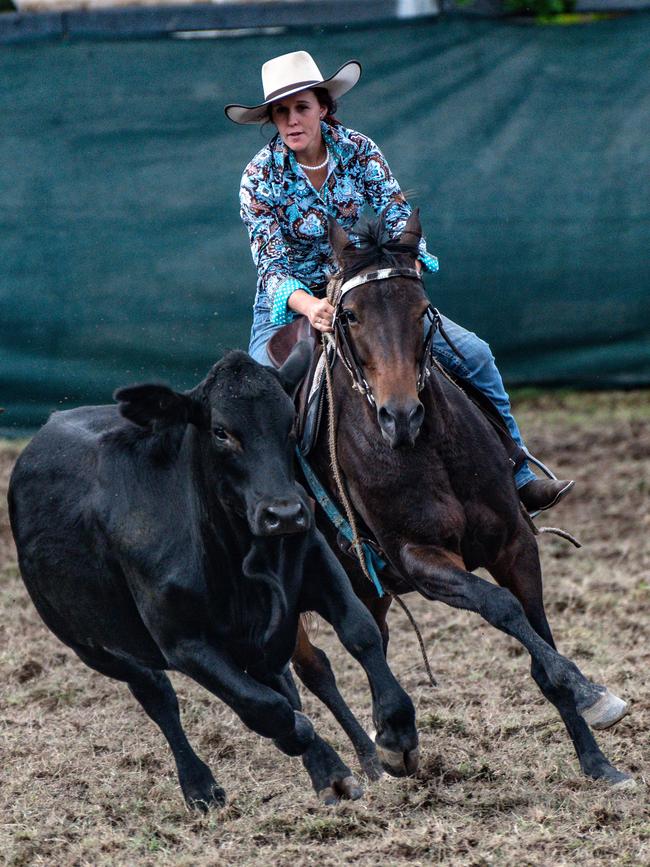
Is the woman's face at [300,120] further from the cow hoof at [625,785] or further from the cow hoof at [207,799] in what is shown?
the cow hoof at [625,785]

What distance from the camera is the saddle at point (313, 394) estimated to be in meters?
4.63

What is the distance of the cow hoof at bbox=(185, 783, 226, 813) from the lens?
423cm

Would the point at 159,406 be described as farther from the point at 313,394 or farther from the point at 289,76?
the point at 289,76

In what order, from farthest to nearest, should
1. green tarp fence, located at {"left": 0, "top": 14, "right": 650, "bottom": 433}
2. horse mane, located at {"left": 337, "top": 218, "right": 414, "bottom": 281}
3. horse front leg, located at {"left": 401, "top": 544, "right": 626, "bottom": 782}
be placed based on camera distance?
green tarp fence, located at {"left": 0, "top": 14, "right": 650, "bottom": 433} → horse mane, located at {"left": 337, "top": 218, "right": 414, "bottom": 281} → horse front leg, located at {"left": 401, "top": 544, "right": 626, "bottom": 782}

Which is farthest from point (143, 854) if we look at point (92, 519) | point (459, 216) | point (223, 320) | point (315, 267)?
point (459, 216)

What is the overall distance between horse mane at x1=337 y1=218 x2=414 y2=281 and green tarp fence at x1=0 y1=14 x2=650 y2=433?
368 cm

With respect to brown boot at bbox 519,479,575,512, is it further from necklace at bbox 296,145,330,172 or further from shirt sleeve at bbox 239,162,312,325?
necklace at bbox 296,145,330,172

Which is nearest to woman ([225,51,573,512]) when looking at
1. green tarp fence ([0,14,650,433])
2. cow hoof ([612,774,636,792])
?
cow hoof ([612,774,636,792])

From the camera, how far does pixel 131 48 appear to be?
8.38 m

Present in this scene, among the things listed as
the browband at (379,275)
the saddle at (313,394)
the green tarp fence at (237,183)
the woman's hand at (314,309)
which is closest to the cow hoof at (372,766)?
the saddle at (313,394)

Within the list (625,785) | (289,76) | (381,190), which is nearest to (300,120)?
(289,76)

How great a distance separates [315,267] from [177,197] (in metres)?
3.70

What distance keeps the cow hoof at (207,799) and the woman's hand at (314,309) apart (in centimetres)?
147

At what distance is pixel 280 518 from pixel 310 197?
1619 millimetres
